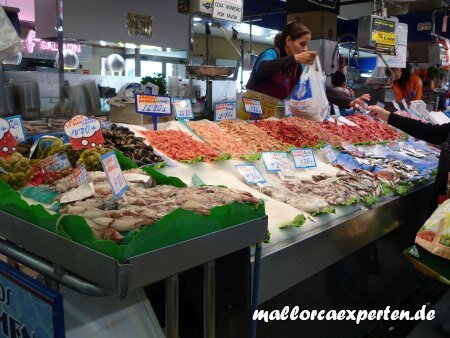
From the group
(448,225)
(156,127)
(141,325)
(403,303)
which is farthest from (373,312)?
A: (141,325)

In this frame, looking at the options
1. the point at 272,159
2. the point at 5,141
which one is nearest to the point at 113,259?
the point at 5,141

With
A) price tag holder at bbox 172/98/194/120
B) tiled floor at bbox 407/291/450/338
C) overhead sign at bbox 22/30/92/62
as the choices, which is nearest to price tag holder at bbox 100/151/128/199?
price tag holder at bbox 172/98/194/120

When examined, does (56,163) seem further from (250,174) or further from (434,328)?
(434,328)

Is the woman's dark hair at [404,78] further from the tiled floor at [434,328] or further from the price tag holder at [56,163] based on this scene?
the price tag holder at [56,163]

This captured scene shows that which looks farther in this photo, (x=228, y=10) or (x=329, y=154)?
(x=228, y=10)

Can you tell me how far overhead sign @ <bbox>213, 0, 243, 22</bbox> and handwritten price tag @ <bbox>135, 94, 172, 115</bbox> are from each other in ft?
4.55

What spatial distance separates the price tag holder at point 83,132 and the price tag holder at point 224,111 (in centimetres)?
169

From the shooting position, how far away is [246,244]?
1.55 m

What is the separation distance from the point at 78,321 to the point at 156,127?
6.17 ft

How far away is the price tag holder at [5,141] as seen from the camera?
2.10 metres

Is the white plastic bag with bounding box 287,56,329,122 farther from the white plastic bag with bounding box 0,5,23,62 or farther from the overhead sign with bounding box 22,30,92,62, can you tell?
the overhead sign with bounding box 22,30,92,62

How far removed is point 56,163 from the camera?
84.8 inches

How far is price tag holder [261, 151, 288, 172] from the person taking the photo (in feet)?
9.81

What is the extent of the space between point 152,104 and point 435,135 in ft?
7.39
